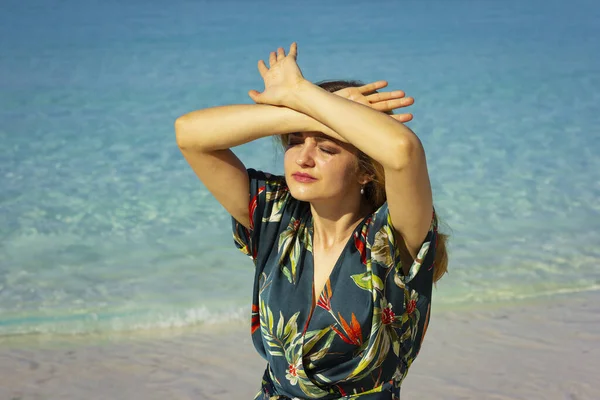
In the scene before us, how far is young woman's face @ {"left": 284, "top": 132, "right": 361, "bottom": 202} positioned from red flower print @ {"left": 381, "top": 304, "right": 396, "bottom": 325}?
13.0 inches

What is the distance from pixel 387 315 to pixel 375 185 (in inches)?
14.7

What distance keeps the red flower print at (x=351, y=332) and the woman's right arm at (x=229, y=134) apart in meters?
0.46

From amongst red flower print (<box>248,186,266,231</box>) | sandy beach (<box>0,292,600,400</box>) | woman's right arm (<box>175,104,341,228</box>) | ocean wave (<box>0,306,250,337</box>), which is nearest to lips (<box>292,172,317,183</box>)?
woman's right arm (<box>175,104,341,228</box>)

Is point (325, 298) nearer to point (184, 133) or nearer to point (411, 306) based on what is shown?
point (411, 306)

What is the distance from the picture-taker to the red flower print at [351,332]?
7.97 feet

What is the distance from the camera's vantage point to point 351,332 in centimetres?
244

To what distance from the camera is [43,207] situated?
7184mm

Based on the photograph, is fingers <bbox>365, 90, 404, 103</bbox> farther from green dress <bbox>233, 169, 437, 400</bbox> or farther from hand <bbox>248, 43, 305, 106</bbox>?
green dress <bbox>233, 169, 437, 400</bbox>

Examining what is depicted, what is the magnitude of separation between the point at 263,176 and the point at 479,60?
9.78m

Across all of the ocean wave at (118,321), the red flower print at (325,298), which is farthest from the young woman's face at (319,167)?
the ocean wave at (118,321)

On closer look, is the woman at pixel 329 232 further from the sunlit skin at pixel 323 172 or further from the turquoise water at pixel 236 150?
the turquoise water at pixel 236 150

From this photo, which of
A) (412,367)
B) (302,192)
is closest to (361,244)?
(302,192)

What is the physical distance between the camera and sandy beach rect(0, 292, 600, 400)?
4414mm

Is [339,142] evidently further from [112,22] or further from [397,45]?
[112,22]
